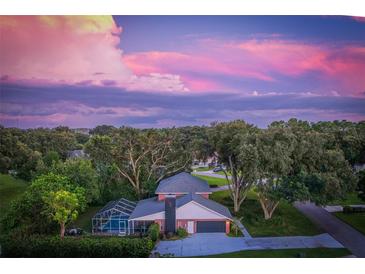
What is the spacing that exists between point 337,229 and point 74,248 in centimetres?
1367

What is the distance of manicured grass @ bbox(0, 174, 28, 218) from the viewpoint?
2095 centimetres

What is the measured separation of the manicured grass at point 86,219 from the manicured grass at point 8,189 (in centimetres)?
345

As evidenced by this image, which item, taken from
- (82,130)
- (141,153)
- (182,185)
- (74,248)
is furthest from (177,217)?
(82,130)

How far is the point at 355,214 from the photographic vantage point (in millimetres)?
23719

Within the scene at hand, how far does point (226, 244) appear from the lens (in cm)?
1931

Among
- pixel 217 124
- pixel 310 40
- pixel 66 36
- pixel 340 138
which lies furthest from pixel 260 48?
pixel 66 36

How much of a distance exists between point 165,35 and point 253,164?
7955 millimetres

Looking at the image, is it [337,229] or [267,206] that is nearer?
[337,229]

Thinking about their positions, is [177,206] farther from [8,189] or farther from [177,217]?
[8,189]

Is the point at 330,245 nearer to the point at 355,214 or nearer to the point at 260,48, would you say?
the point at 355,214

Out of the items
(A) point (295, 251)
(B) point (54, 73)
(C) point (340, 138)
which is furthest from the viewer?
(C) point (340, 138)

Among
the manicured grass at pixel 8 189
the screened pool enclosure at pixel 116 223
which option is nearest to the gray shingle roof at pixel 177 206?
the screened pool enclosure at pixel 116 223

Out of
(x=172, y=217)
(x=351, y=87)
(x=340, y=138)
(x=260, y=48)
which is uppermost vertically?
(x=260, y=48)

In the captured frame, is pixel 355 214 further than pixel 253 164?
Yes
